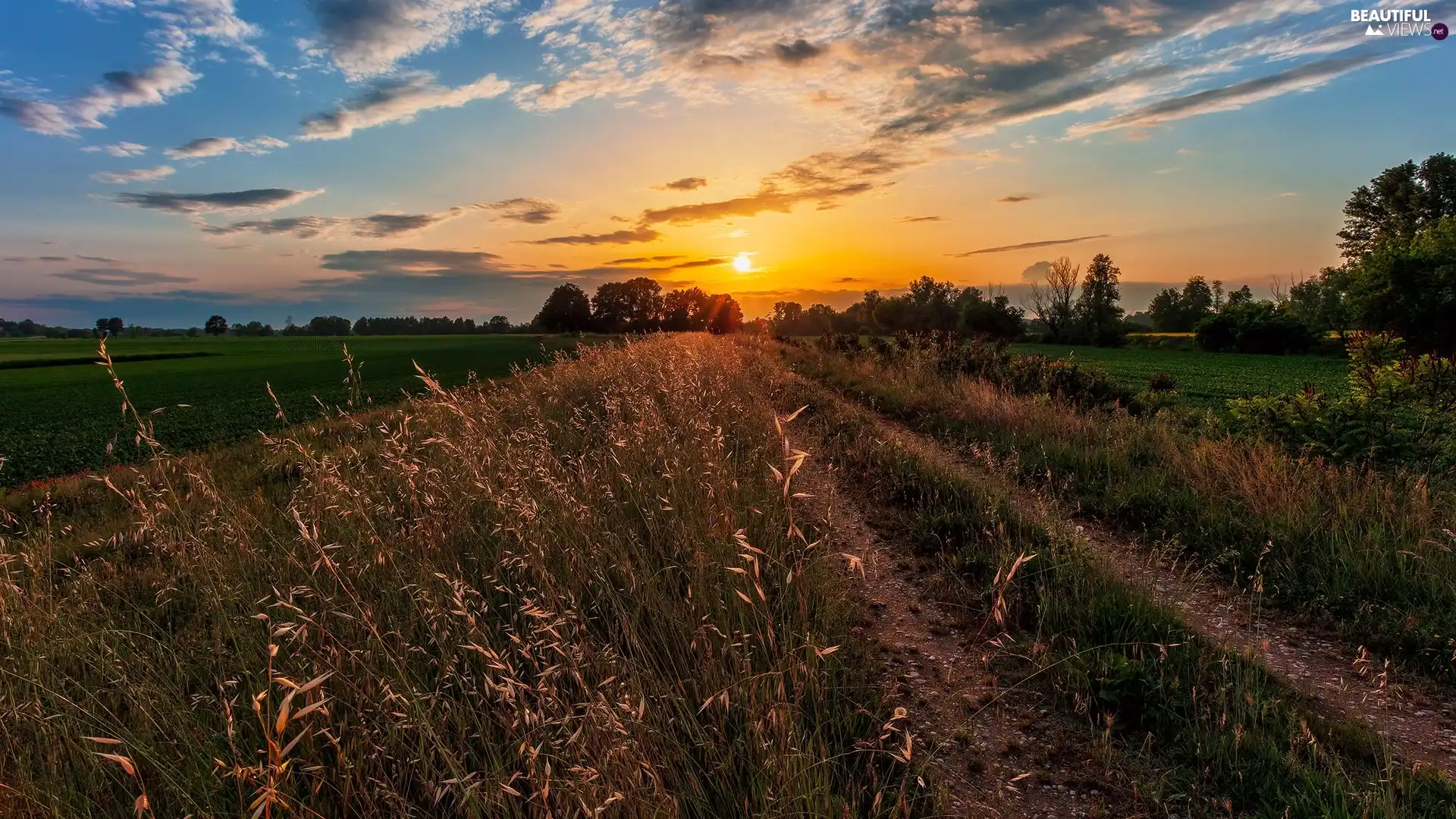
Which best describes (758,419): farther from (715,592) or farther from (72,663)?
(72,663)

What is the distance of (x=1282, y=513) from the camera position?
18.0ft

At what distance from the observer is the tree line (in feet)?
326

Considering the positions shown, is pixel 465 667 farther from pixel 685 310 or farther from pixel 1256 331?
pixel 685 310

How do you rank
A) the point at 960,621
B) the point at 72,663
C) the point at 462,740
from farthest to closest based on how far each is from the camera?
the point at 960,621, the point at 72,663, the point at 462,740

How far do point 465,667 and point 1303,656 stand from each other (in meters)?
5.34

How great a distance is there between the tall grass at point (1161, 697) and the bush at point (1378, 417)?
4.30 metres

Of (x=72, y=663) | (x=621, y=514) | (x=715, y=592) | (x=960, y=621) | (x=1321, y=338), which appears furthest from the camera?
(x=1321, y=338)

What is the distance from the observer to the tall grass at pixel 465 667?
7.46ft

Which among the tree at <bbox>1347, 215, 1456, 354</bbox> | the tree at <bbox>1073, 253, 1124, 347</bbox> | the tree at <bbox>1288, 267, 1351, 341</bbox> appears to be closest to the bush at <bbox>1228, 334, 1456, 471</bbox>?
the tree at <bbox>1347, 215, 1456, 354</bbox>

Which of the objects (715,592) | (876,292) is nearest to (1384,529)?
(715,592)

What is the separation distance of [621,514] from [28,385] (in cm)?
4953

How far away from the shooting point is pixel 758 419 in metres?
8.90

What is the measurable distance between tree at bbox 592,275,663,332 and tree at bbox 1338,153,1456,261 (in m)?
86.0

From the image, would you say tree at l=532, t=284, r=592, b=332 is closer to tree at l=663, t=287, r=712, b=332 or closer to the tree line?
the tree line
